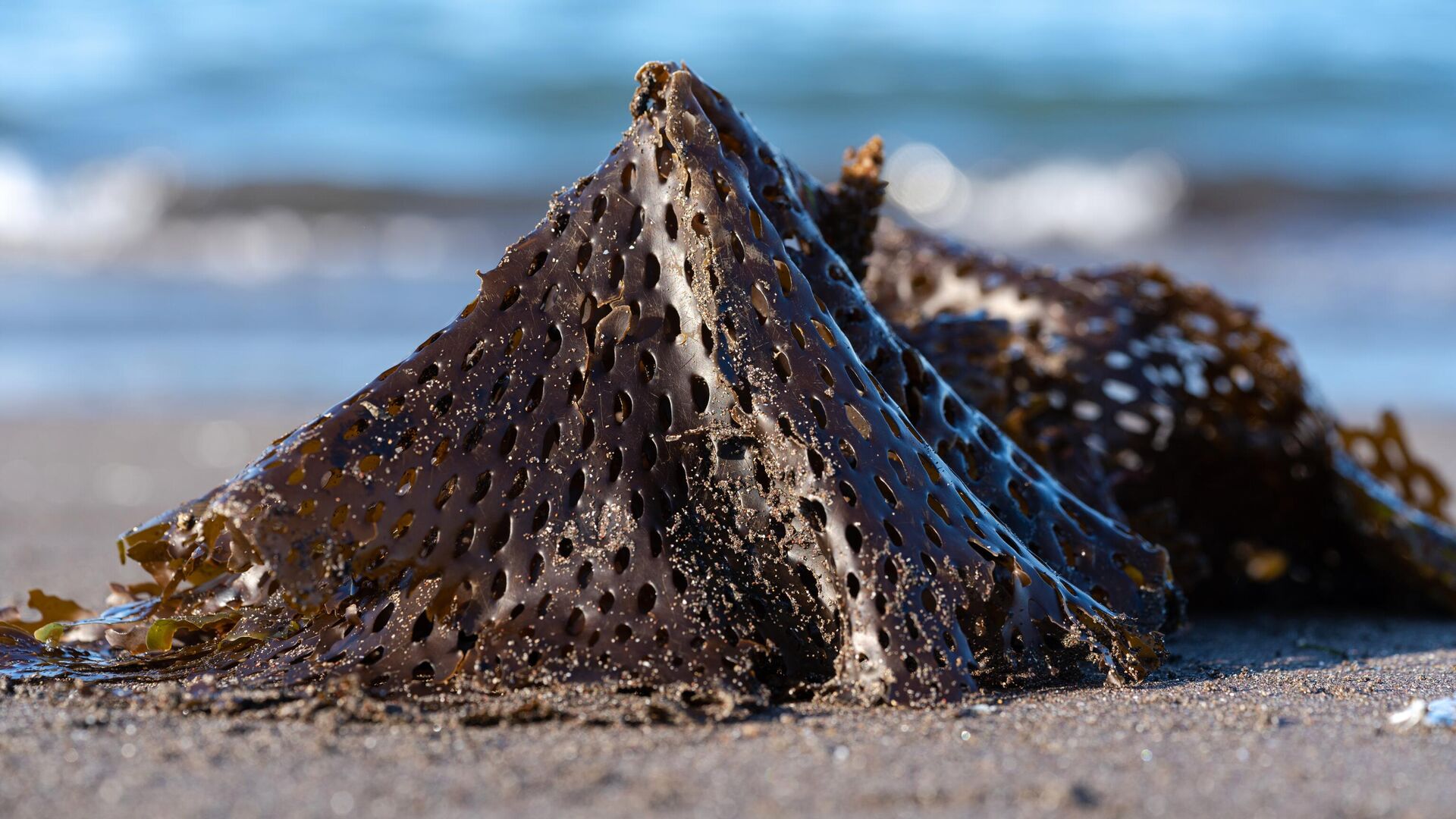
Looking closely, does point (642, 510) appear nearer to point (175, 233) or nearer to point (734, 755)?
point (734, 755)

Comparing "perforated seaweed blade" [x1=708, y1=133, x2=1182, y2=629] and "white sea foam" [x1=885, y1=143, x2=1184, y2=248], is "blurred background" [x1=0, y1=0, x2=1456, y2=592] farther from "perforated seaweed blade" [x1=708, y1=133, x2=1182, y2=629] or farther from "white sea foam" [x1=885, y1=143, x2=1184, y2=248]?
"perforated seaweed blade" [x1=708, y1=133, x2=1182, y2=629]

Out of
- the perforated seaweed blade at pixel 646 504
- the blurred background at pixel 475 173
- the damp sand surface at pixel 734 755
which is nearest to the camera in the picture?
the damp sand surface at pixel 734 755

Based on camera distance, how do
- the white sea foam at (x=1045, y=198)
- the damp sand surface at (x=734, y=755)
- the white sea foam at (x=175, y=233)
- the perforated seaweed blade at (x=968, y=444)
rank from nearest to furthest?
the damp sand surface at (x=734, y=755)
the perforated seaweed blade at (x=968, y=444)
the white sea foam at (x=175, y=233)
the white sea foam at (x=1045, y=198)

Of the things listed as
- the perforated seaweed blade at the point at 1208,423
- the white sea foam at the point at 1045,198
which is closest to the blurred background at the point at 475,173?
the white sea foam at the point at 1045,198

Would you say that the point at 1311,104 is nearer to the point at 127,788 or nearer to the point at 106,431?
the point at 106,431

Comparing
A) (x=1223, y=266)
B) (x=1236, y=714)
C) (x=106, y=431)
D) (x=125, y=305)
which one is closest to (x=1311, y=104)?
(x=1223, y=266)

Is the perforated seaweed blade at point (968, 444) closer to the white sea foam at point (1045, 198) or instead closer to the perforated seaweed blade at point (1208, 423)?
the perforated seaweed blade at point (1208, 423)
